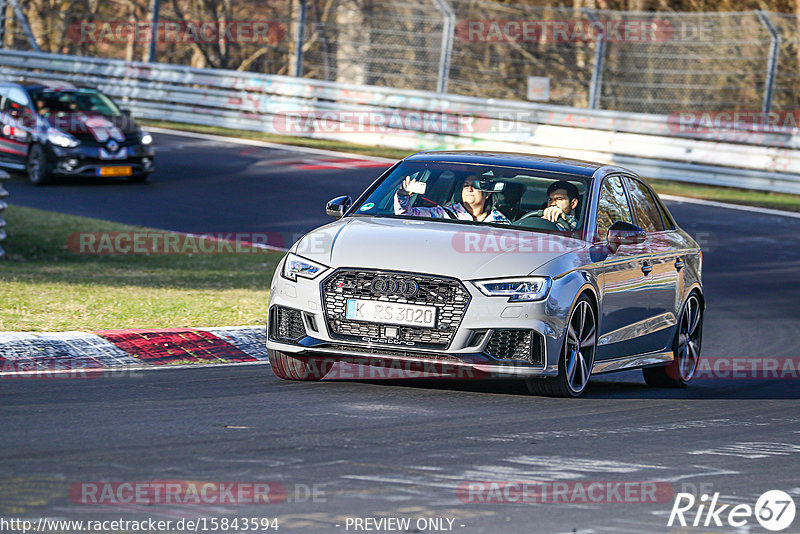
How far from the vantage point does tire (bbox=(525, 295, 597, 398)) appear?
8.37m

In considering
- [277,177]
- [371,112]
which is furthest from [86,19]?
[277,177]

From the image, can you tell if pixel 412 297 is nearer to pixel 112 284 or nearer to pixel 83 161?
pixel 112 284

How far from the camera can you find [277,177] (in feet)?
74.2

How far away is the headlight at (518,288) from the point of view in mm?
8008

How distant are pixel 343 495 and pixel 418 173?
416 centimetres

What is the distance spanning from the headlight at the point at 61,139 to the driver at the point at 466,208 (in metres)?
13.3

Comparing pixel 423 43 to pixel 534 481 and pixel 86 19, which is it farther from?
pixel 534 481

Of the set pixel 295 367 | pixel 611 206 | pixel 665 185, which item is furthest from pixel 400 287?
pixel 665 185

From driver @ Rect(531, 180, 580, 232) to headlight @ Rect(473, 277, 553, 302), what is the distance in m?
0.93

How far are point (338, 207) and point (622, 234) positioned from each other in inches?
75.5

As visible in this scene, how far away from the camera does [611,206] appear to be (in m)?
9.50

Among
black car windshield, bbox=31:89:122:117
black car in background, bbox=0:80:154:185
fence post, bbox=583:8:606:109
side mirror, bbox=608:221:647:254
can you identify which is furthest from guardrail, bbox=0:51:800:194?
side mirror, bbox=608:221:647:254

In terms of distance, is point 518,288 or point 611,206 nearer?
point 518,288

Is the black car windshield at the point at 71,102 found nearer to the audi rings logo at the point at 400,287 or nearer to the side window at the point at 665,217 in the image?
the side window at the point at 665,217
